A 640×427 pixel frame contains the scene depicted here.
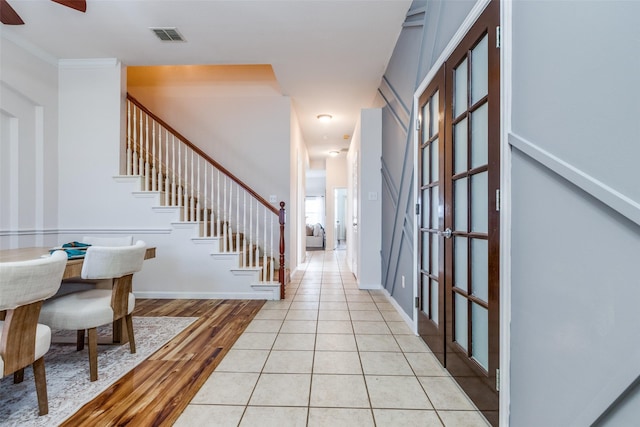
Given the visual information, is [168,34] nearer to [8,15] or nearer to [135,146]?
[8,15]

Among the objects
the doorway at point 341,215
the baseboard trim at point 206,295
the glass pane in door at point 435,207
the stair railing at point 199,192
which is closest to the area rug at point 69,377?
the baseboard trim at point 206,295

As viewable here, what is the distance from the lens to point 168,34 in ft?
11.2

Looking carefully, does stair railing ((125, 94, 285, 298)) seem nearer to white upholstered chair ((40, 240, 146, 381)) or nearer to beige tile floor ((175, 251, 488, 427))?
beige tile floor ((175, 251, 488, 427))

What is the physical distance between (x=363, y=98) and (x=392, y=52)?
157 centimetres

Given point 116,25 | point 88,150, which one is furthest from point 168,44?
point 88,150

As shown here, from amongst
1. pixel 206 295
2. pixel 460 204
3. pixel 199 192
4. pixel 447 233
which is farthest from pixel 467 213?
pixel 199 192

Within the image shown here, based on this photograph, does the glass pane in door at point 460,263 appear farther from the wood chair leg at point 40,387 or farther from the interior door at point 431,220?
the wood chair leg at point 40,387

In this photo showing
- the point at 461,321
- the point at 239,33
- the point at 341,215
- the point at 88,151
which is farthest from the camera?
the point at 341,215

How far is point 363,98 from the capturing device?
5.26 metres

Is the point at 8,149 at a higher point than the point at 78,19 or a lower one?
lower

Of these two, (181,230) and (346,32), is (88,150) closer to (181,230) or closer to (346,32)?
(181,230)

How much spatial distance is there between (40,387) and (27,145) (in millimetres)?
3241

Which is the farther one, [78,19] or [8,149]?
[8,149]

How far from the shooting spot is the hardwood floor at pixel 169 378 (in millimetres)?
1629
